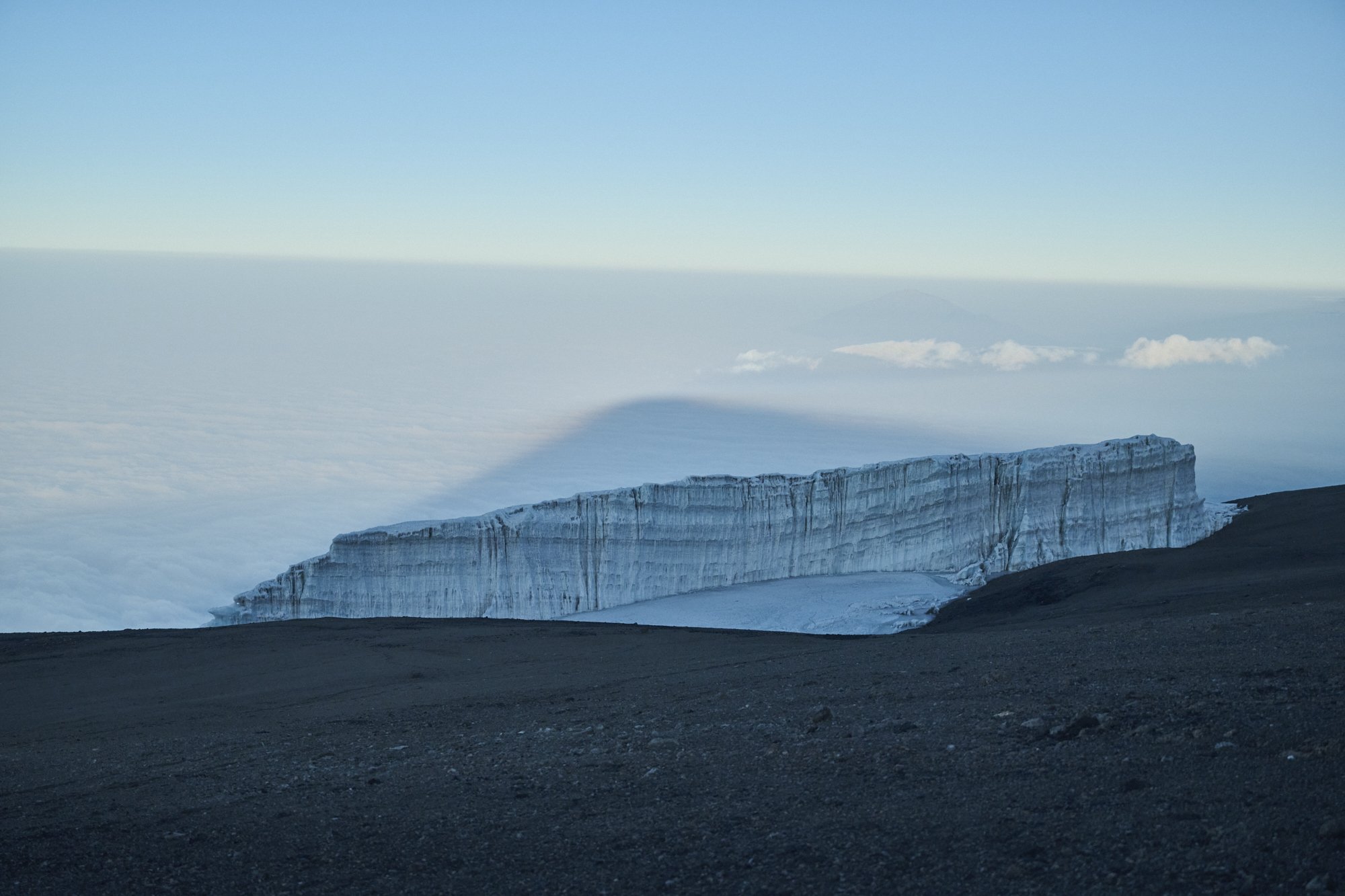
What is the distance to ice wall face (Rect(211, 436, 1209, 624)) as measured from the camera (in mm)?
23297

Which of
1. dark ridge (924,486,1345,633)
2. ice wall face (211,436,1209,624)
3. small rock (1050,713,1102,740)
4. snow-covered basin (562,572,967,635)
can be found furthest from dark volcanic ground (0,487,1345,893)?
ice wall face (211,436,1209,624)

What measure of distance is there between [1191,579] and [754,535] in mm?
10218

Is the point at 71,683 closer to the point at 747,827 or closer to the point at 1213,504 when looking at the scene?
the point at 747,827

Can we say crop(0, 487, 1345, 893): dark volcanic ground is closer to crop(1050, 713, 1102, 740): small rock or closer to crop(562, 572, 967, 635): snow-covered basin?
crop(1050, 713, 1102, 740): small rock

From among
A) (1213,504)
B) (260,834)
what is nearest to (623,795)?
(260,834)

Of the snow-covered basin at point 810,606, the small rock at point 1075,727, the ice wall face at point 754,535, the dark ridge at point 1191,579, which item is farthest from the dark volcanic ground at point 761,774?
the ice wall face at point 754,535

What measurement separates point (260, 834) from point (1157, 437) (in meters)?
24.6

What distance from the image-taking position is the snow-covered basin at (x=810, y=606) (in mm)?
21281

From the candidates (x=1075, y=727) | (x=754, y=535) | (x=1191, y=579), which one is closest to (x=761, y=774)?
(x=1075, y=727)

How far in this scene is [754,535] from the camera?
24.7 meters

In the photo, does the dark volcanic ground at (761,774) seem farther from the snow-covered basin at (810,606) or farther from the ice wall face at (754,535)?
the ice wall face at (754,535)

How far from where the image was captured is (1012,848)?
5094 millimetres

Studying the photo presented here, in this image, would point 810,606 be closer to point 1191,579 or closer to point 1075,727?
point 1191,579

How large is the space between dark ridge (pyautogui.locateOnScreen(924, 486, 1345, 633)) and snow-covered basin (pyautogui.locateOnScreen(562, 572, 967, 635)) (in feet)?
3.48
